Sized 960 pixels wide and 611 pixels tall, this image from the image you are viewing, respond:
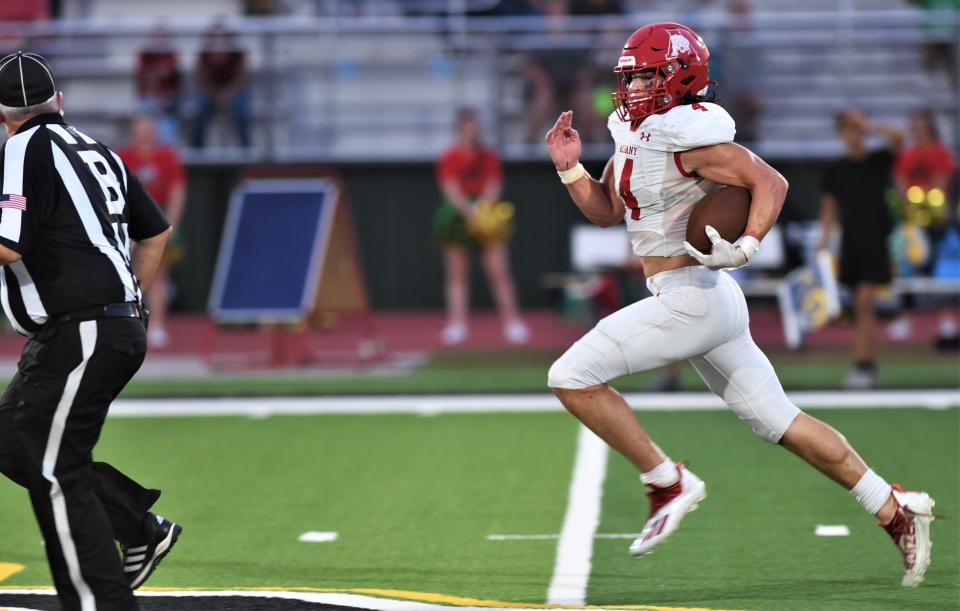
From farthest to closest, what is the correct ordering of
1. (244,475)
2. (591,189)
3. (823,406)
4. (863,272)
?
(863,272), (823,406), (244,475), (591,189)

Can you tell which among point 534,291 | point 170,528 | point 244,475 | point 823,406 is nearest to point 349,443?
point 244,475

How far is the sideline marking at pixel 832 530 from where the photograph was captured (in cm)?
646

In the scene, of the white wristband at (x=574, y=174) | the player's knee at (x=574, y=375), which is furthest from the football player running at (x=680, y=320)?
the white wristband at (x=574, y=174)

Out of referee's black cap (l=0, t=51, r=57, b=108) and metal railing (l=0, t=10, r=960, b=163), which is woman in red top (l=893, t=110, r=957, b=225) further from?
referee's black cap (l=0, t=51, r=57, b=108)

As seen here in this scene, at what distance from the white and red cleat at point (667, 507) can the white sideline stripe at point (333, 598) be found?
0.30 metres

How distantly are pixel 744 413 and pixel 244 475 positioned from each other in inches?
141

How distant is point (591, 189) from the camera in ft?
18.3

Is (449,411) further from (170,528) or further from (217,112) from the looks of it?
(217,112)

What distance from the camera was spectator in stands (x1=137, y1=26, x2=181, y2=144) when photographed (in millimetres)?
17766

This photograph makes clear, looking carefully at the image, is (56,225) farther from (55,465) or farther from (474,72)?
(474,72)

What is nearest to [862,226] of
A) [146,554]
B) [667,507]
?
[667,507]

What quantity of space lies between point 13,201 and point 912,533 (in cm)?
306

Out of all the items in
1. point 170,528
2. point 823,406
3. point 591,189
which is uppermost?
point 591,189

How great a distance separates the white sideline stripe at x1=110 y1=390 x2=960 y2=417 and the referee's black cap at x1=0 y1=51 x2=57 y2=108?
232 inches
